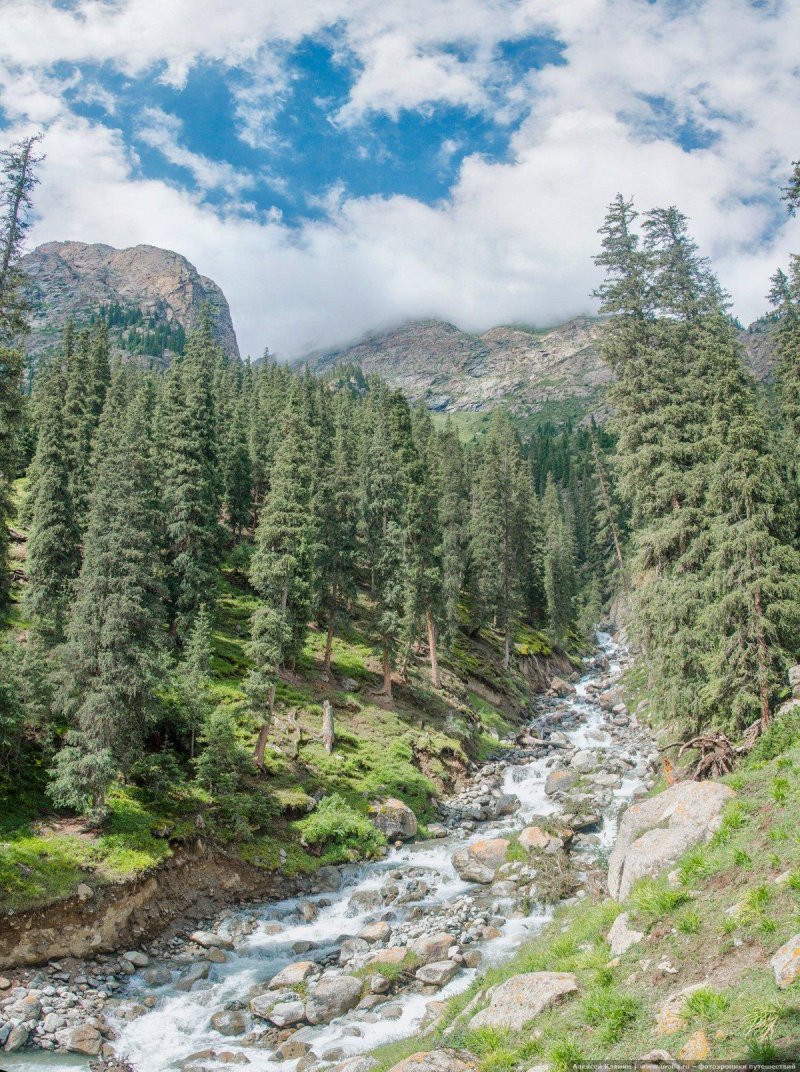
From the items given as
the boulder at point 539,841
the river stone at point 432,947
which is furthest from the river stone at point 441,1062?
the boulder at point 539,841

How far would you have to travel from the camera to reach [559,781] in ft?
113

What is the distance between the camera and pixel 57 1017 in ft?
55.7

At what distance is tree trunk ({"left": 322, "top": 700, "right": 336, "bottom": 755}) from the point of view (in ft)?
115

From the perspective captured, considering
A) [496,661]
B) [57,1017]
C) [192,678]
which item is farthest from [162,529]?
[496,661]

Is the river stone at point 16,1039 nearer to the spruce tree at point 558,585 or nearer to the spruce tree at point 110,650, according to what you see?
the spruce tree at point 110,650

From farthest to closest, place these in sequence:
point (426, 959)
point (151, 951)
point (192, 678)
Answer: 1. point (192, 678)
2. point (151, 951)
3. point (426, 959)

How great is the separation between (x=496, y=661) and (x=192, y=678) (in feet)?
114

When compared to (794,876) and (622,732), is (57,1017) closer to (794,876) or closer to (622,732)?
(794,876)

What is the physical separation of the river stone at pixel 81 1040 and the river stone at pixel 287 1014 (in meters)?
4.21

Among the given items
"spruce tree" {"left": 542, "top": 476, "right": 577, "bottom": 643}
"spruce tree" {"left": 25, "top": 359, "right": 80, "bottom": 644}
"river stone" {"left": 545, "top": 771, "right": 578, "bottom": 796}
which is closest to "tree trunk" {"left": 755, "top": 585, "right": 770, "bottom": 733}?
"river stone" {"left": 545, "top": 771, "right": 578, "bottom": 796}

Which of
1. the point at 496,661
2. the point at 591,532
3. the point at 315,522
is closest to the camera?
the point at 315,522

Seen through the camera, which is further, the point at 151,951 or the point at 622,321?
the point at 622,321

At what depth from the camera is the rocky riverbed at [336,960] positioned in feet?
53.9

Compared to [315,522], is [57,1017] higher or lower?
lower
